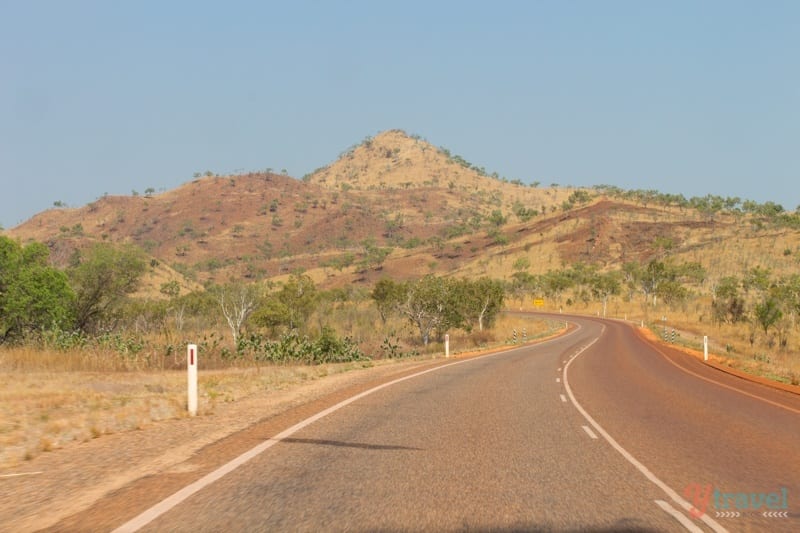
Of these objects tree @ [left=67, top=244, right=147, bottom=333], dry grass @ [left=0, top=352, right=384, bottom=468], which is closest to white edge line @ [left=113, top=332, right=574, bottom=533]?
dry grass @ [left=0, top=352, right=384, bottom=468]

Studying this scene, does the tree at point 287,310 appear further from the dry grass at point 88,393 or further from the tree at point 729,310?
the tree at point 729,310

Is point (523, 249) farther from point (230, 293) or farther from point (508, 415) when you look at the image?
point (508, 415)

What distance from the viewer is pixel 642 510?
6.26 m

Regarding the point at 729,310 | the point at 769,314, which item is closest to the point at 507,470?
the point at 769,314

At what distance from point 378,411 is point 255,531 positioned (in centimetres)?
737

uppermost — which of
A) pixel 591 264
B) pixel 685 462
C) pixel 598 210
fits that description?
pixel 598 210

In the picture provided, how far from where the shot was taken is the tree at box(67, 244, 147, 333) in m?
33.4

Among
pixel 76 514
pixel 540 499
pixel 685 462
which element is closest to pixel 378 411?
pixel 685 462

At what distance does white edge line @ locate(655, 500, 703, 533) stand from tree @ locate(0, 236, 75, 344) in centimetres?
2565

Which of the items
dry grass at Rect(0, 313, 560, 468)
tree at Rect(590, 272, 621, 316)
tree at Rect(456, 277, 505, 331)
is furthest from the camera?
tree at Rect(590, 272, 621, 316)

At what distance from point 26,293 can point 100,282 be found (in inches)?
225

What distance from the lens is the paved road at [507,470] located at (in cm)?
577

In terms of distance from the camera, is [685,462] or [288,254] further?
[288,254]

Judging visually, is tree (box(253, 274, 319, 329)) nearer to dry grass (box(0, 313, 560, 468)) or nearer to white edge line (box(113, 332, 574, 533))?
dry grass (box(0, 313, 560, 468))
